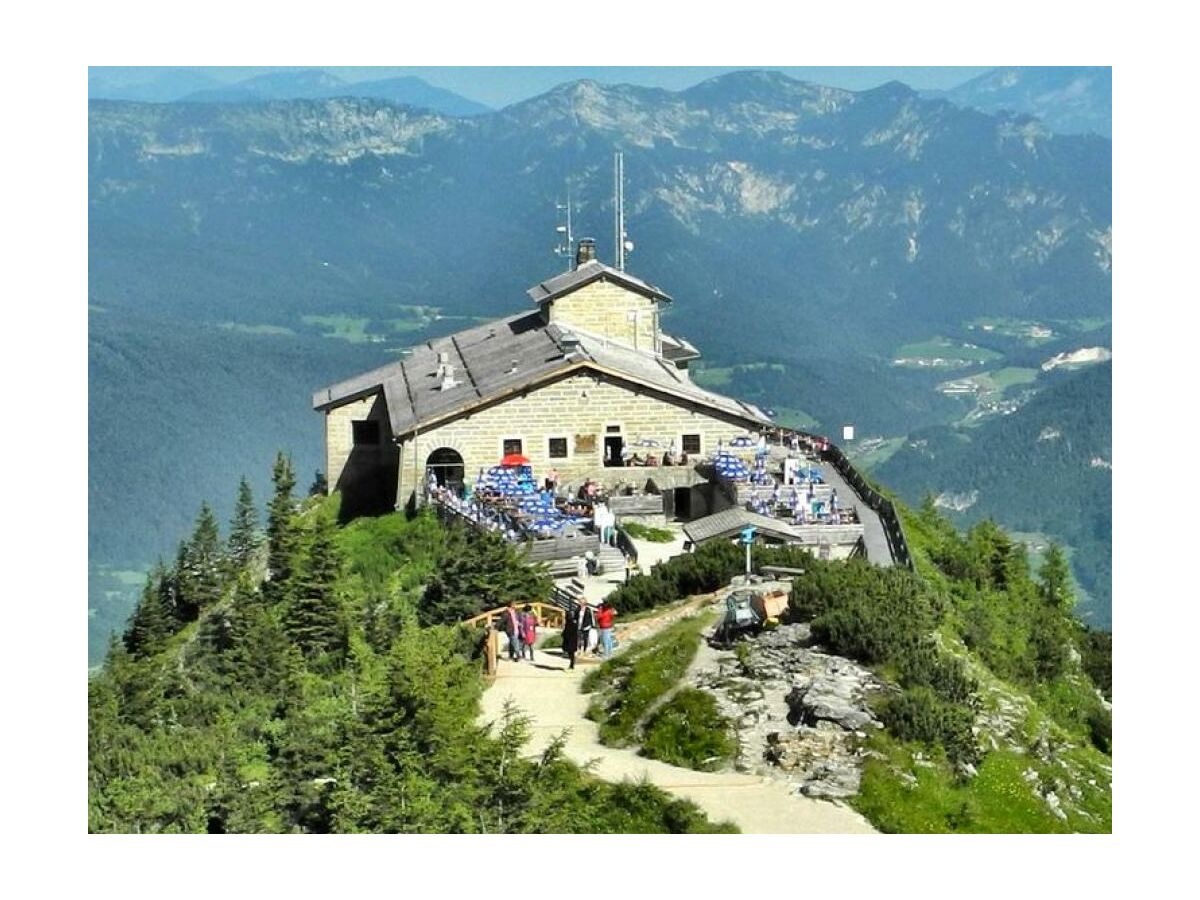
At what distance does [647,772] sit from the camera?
1101 inches

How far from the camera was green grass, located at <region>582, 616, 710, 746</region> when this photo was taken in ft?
98.3

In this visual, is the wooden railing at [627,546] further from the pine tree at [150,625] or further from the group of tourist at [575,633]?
the pine tree at [150,625]

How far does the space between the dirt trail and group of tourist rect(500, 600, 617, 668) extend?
2.00 ft

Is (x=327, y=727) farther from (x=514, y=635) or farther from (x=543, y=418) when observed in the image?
(x=543, y=418)

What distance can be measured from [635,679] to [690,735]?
259 cm

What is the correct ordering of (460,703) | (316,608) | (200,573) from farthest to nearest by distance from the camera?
(200,573), (316,608), (460,703)

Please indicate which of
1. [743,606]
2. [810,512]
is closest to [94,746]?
[743,606]

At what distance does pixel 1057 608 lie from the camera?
45.3 meters

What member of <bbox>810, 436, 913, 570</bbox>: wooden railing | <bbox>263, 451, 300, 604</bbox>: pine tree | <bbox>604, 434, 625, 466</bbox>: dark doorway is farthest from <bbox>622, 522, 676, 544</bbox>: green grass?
<bbox>263, 451, 300, 604</bbox>: pine tree

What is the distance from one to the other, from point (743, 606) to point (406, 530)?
52.0 ft

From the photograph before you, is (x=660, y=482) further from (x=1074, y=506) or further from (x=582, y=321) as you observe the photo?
(x=1074, y=506)

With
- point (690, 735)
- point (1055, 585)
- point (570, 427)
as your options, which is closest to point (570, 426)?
point (570, 427)

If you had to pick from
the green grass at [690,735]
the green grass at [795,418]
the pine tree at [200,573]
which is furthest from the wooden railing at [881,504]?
the green grass at [795,418]

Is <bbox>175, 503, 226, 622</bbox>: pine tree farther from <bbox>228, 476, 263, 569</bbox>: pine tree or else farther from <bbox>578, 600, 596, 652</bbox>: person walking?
<bbox>578, 600, 596, 652</bbox>: person walking
